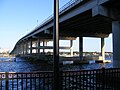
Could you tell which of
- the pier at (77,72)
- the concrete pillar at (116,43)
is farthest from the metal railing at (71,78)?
the concrete pillar at (116,43)

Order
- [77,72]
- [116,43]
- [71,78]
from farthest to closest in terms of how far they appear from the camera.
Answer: [116,43] → [71,78] → [77,72]

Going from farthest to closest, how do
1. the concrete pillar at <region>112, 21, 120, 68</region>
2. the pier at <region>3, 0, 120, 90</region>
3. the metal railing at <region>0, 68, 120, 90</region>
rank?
the concrete pillar at <region>112, 21, 120, 68</region>
the metal railing at <region>0, 68, 120, 90</region>
the pier at <region>3, 0, 120, 90</region>

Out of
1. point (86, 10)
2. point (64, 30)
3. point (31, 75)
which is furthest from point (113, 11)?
point (64, 30)

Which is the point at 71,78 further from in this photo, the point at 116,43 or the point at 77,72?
the point at 116,43

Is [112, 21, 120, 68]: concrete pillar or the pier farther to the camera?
[112, 21, 120, 68]: concrete pillar

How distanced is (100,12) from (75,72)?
25.2 meters

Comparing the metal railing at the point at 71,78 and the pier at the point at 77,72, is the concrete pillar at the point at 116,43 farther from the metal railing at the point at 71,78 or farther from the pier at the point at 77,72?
the metal railing at the point at 71,78

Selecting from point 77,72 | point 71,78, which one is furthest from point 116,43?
point 77,72

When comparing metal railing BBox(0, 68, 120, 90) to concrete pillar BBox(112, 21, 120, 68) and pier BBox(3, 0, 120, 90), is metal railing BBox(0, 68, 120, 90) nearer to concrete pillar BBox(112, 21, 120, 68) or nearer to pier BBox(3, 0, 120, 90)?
pier BBox(3, 0, 120, 90)

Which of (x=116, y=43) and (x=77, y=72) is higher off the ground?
(x=116, y=43)

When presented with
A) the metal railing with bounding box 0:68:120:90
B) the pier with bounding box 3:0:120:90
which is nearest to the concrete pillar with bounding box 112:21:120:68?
the pier with bounding box 3:0:120:90

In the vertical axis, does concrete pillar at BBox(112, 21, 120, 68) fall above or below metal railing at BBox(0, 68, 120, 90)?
above

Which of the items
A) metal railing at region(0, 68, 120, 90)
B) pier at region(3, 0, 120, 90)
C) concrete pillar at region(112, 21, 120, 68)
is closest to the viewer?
pier at region(3, 0, 120, 90)

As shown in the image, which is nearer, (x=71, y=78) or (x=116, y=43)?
(x=71, y=78)
